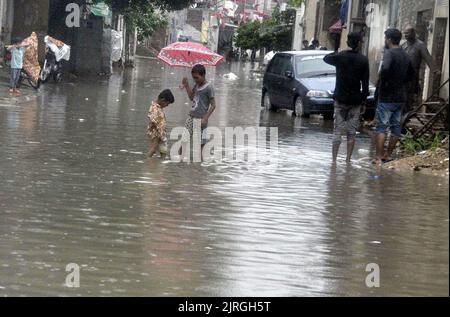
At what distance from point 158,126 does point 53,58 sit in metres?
17.0

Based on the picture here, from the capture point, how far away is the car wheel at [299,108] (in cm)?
2345

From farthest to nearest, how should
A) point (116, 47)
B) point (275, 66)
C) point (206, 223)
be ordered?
point (116, 47) → point (275, 66) → point (206, 223)

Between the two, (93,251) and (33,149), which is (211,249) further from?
(33,149)

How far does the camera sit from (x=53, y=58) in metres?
30.4

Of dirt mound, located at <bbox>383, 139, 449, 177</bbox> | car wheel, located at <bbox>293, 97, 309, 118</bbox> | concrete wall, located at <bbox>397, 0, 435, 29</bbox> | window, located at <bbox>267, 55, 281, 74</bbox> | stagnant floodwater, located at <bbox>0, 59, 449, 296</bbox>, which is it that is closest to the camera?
stagnant floodwater, located at <bbox>0, 59, 449, 296</bbox>

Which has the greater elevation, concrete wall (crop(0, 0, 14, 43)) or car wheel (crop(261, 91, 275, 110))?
concrete wall (crop(0, 0, 14, 43))

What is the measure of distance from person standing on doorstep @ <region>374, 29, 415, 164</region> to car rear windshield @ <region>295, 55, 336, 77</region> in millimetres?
9938

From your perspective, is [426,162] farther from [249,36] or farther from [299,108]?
[249,36]

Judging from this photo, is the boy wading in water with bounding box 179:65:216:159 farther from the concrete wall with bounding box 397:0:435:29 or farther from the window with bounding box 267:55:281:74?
the window with bounding box 267:55:281:74

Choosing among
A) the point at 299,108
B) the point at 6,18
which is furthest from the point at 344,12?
the point at 299,108

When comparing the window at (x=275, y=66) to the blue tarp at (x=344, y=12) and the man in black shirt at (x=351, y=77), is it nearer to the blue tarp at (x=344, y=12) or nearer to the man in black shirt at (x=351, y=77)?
the man in black shirt at (x=351, y=77)

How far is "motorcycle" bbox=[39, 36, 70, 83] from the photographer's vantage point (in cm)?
3023

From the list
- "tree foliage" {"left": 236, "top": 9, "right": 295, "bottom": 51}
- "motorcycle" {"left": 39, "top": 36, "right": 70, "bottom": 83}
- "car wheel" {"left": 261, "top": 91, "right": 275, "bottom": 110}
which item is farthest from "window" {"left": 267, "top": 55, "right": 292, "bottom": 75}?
"tree foliage" {"left": 236, "top": 9, "right": 295, "bottom": 51}
